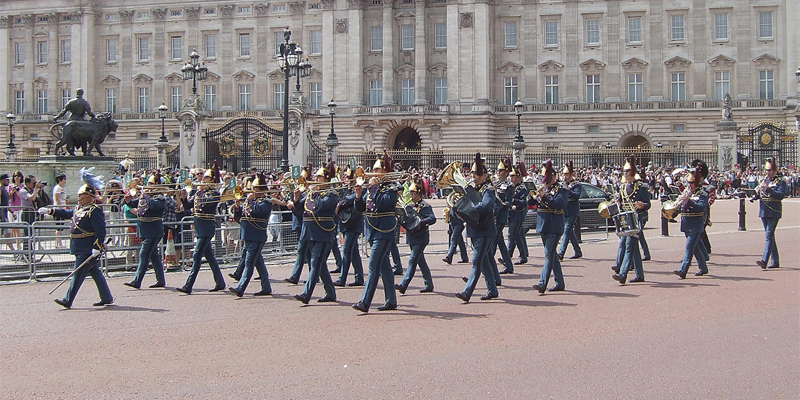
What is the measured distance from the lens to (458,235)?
1475cm

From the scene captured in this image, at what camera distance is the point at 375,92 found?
55031mm

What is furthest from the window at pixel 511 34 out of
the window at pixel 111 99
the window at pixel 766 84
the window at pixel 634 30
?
the window at pixel 111 99

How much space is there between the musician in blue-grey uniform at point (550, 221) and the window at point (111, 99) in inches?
2110

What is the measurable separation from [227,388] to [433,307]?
432 cm

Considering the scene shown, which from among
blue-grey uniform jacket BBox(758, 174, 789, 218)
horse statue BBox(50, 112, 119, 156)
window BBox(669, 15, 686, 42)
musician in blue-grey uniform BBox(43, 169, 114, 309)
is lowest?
musician in blue-grey uniform BBox(43, 169, 114, 309)

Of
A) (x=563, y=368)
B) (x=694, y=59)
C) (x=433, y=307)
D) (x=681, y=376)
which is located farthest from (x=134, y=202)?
(x=694, y=59)

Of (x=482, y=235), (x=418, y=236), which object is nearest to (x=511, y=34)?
(x=418, y=236)

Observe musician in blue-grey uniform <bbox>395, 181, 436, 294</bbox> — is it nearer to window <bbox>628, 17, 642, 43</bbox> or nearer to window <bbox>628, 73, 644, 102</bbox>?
window <bbox>628, 73, 644, 102</bbox>

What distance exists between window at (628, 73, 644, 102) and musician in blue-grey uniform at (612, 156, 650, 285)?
41540 millimetres

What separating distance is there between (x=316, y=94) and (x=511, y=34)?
14.0m

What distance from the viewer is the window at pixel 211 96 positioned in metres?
58.5

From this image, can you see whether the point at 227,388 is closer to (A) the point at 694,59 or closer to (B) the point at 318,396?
(B) the point at 318,396

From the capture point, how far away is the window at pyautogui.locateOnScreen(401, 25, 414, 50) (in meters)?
54.4

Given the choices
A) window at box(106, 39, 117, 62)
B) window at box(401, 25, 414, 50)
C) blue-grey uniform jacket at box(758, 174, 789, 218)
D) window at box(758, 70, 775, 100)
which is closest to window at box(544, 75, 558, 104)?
window at box(401, 25, 414, 50)
